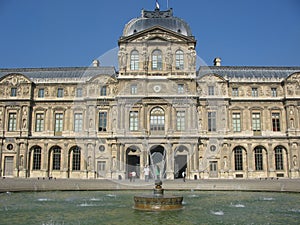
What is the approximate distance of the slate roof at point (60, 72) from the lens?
48.3 m

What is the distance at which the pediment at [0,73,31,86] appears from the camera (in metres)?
46.1

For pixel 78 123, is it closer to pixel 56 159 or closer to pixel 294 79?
pixel 56 159

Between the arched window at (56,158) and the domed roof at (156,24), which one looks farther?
the domed roof at (156,24)

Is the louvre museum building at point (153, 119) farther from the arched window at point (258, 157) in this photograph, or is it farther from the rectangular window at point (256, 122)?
the arched window at point (258, 157)

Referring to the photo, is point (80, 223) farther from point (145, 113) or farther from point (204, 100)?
point (204, 100)

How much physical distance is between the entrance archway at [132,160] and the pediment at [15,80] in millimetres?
16158

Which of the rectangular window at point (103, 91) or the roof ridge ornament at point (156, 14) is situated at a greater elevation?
the roof ridge ornament at point (156, 14)

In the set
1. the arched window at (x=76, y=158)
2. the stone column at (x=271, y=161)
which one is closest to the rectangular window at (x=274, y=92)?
the stone column at (x=271, y=161)

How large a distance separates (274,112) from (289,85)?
155 inches

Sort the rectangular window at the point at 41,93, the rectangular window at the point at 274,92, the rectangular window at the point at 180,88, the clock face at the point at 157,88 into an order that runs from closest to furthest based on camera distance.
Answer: the clock face at the point at 157,88 → the rectangular window at the point at 180,88 → the rectangular window at the point at 274,92 → the rectangular window at the point at 41,93

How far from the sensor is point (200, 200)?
2266 centimetres

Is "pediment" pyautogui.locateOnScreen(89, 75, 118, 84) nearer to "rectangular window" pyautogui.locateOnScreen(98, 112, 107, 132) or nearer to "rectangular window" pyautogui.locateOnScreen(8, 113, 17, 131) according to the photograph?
"rectangular window" pyautogui.locateOnScreen(98, 112, 107, 132)

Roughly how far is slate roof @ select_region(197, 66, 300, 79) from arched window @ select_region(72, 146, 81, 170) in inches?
754

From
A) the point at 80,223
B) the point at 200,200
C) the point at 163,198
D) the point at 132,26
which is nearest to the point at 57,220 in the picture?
the point at 80,223
